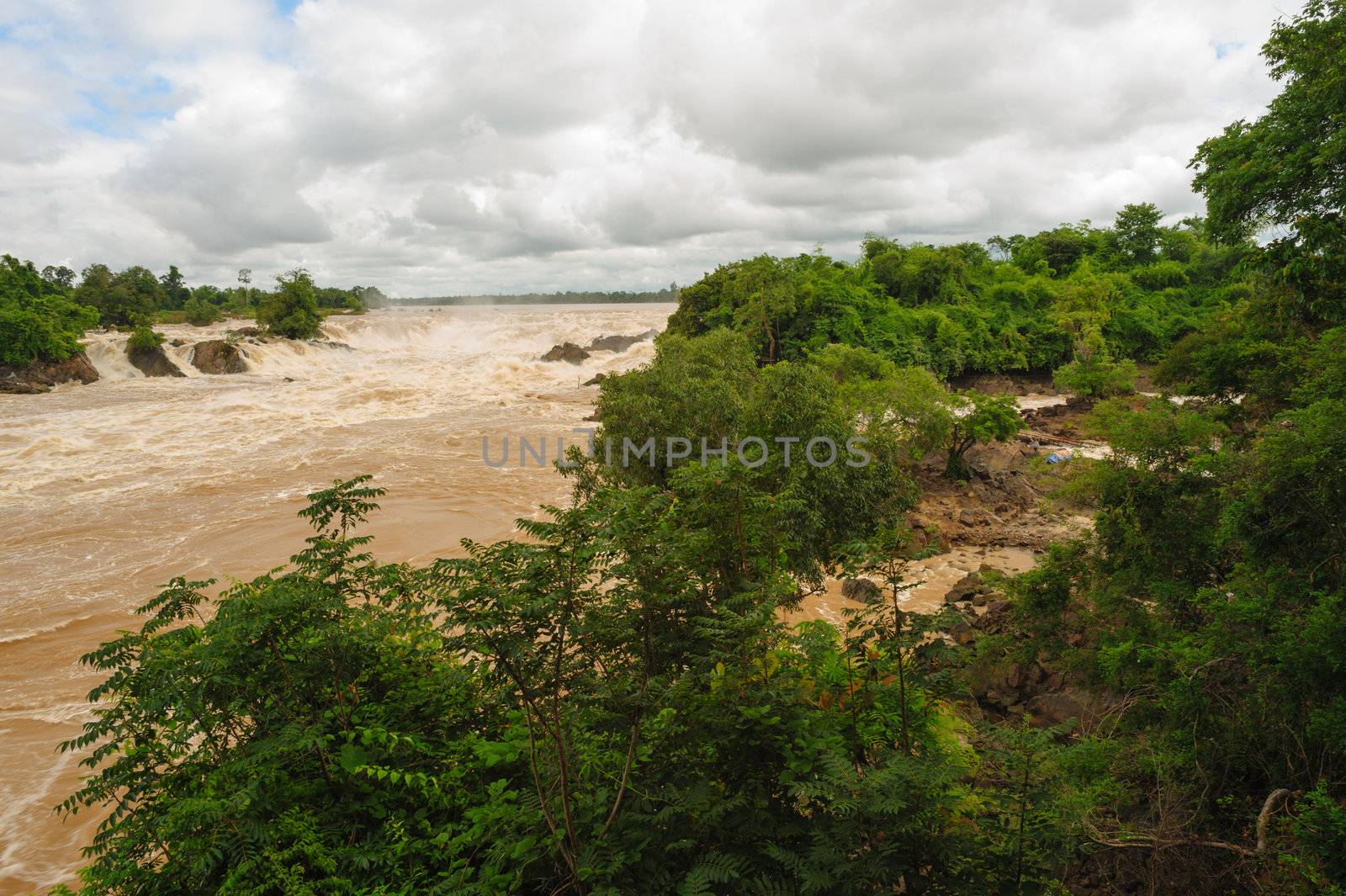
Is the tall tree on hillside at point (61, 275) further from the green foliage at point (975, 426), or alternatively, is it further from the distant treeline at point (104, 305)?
the green foliage at point (975, 426)

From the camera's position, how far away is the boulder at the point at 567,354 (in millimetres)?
51844

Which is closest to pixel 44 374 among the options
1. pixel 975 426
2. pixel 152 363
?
pixel 152 363

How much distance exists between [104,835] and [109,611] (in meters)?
12.2

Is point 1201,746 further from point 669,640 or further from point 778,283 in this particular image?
point 778,283

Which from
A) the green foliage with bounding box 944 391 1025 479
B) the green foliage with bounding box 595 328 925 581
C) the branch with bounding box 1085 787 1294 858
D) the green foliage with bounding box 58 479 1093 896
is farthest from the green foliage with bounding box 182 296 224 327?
the branch with bounding box 1085 787 1294 858

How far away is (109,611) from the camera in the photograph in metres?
12.8

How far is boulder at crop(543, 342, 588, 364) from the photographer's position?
170 ft

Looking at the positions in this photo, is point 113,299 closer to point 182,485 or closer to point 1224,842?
point 182,485

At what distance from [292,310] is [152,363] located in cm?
1251

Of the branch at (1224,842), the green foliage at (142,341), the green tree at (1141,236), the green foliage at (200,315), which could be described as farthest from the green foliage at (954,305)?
the green foliage at (200,315)

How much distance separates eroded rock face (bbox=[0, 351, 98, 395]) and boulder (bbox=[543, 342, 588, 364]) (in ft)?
93.2

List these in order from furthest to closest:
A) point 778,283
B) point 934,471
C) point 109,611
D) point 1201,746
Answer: point 778,283 → point 934,471 → point 109,611 → point 1201,746

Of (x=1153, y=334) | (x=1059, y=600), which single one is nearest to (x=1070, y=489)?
(x=1059, y=600)

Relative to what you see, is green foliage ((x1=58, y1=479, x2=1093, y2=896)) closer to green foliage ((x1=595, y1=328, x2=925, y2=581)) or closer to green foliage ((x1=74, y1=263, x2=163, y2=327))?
green foliage ((x1=595, y1=328, x2=925, y2=581))
